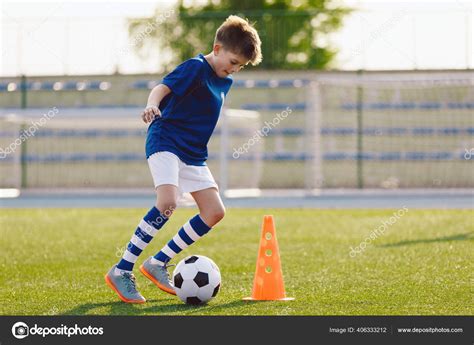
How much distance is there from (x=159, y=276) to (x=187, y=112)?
3.54 ft

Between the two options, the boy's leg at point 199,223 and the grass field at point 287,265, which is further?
the boy's leg at point 199,223

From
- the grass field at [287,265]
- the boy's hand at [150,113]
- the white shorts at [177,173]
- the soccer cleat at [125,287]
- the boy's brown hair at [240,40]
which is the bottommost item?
the grass field at [287,265]

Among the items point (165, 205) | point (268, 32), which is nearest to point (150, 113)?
point (165, 205)

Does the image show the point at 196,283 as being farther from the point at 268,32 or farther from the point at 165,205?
the point at 268,32

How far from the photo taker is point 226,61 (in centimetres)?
564

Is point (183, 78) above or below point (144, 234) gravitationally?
above

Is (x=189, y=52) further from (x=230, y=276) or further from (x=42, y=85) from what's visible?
(x=230, y=276)

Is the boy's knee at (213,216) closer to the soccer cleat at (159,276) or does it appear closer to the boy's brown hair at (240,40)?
the soccer cleat at (159,276)

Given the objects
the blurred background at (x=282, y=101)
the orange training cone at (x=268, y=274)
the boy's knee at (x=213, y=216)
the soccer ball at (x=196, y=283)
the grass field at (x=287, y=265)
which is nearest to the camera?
the grass field at (x=287, y=265)

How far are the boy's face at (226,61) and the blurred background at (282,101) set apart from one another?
40.7 feet

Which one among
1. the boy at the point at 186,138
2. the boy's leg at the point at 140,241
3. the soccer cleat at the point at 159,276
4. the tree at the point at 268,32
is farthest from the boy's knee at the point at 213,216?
the tree at the point at 268,32

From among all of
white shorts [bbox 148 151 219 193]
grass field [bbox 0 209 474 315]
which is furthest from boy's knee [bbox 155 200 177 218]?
grass field [bbox 0 209 474 315]

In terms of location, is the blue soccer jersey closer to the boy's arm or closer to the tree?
the boy's arm

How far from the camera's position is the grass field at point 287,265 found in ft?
17.5
